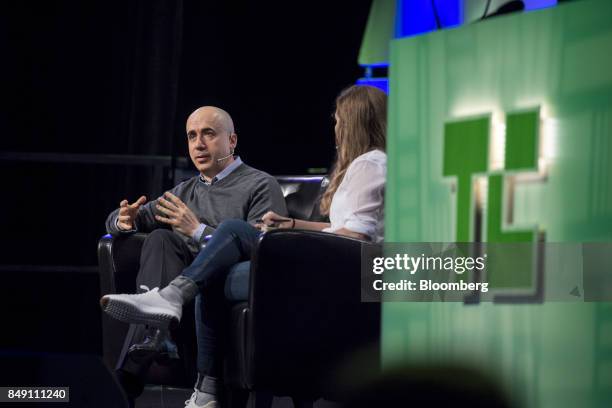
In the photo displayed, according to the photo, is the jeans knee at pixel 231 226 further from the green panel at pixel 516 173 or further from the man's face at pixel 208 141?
the green panel at pixel 516 173

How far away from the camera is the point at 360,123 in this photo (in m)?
2.64

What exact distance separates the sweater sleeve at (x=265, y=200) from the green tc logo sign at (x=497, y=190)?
59.8 inches

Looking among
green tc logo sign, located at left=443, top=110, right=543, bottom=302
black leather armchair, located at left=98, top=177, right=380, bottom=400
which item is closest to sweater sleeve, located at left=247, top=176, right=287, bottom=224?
black leather armchair, located at left=98, top=177, right=380, bottom=400

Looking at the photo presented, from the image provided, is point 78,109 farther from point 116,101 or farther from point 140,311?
point 140,311

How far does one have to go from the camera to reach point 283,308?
231 cm

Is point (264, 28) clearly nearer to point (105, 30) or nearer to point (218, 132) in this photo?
point (105, 30)

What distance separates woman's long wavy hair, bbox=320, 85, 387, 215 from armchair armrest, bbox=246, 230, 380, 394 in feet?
1.33

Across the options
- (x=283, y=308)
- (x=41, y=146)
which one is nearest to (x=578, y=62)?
(x=283, y=308)

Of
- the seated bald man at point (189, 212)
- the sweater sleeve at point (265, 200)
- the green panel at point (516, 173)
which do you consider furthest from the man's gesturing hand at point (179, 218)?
the green panel at point (516, 173)

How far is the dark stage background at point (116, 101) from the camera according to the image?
5246 millimetres

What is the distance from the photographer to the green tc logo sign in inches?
60.9

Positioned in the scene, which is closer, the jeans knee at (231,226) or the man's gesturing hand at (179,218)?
the jeans knee at (231,226)

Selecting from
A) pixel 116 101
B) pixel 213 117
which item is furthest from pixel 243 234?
pixel 116 101

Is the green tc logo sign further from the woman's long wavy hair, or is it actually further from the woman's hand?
the woman's hand
